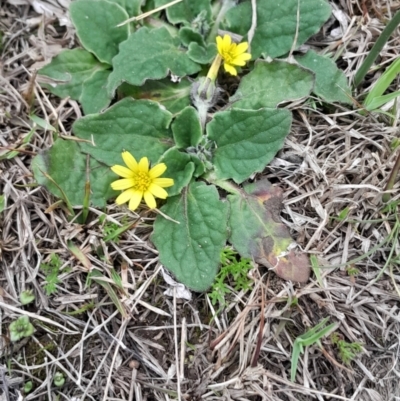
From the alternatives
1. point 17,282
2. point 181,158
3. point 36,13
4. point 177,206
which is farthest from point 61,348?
point 36,13

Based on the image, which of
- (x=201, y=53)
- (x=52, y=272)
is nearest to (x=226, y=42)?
(x=201, y=53)

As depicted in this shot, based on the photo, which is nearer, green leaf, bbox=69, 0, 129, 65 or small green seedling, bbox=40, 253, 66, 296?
small green seedling, bbox=40, 253, 66, 296

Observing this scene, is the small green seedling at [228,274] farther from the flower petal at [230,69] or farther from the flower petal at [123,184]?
the flower petal at [230,69]

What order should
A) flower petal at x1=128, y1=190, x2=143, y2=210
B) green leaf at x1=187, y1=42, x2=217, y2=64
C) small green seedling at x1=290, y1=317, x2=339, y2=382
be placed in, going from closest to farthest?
small green seedling at x1=290, y1=317, x2=339, y2=382
flower petal at x1=128, y1=190, x2=143, y2=210
green leaf at x1=187, y1=42, x2=217, y2=64

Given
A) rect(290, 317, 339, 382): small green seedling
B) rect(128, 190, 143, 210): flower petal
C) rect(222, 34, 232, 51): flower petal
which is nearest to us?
rect(290, 317, 339, 382): small green seedling

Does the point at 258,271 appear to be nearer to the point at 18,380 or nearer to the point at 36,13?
the point at 18,380

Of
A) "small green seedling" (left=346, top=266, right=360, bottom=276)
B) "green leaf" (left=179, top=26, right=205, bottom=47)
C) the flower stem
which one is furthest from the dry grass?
"green leaf" (left=179, top=26, right=205, bottom=47)

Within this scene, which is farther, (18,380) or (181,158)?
(181,158)

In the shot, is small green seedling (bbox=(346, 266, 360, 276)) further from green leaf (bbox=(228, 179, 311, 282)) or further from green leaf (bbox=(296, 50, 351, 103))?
green leaf (bbox=(296, 50, 351, 103))
